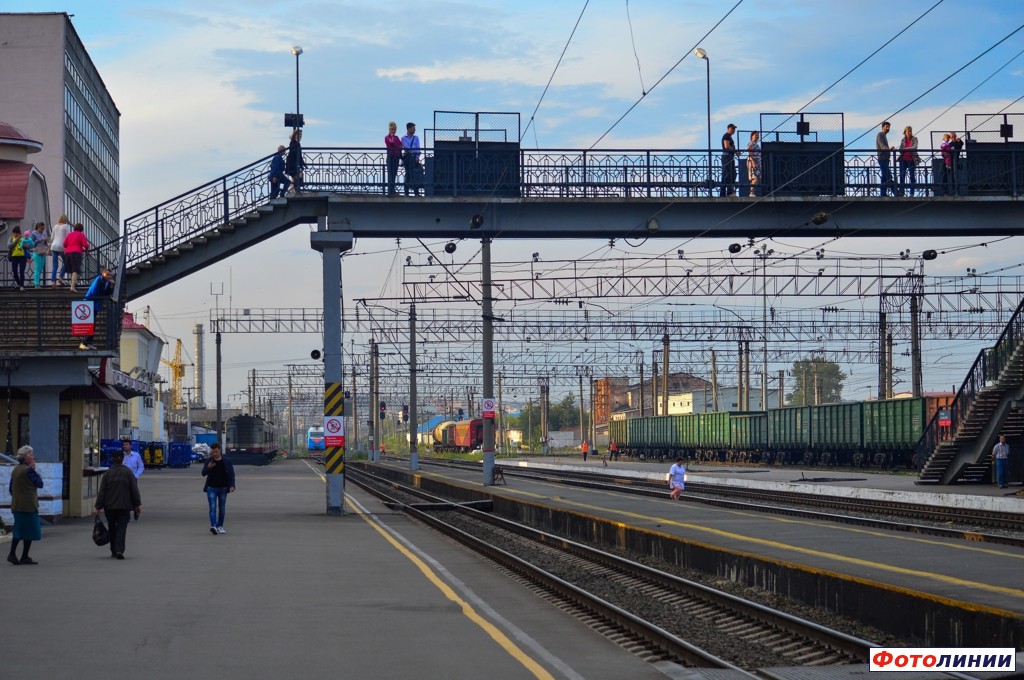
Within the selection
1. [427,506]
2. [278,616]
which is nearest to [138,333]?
[427,506]

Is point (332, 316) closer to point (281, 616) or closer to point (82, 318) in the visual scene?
point (82, 318)

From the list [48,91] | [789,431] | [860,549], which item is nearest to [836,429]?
[789,431]

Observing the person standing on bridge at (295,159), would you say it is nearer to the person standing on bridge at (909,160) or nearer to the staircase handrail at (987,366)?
the person standing on bridge at (909,160)

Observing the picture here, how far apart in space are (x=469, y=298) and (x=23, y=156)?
57.4ft

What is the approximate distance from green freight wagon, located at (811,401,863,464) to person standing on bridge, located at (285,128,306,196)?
3083 centimetres

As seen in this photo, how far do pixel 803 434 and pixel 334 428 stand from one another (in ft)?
118

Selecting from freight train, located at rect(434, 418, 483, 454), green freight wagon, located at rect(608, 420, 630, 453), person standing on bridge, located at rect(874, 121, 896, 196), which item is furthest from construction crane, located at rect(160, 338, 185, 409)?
person standing on bridge, located at rect(874, 121, 896, 196)

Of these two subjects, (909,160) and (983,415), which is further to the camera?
(983,415)

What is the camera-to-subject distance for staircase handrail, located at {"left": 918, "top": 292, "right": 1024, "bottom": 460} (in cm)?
3306

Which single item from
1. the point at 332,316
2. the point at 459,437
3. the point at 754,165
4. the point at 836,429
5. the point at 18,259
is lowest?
the point at 459,437

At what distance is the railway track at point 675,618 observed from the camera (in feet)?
35.7

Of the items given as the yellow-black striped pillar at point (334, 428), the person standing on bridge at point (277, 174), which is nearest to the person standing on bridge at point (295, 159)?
the person standing on bridge at point (277, 174)

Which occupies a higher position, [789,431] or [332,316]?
[332,316]

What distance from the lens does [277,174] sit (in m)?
28.2
